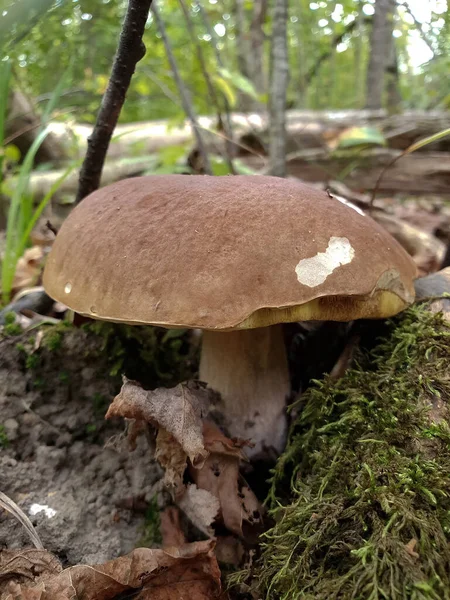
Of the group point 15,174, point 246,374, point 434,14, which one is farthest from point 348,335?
point 15,174

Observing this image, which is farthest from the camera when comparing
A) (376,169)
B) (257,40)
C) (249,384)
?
(257,40)

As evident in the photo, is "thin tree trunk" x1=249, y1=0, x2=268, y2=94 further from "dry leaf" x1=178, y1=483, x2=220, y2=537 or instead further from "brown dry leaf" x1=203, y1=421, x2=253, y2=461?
"dry leaf" x1=178, y1=483, x2=220, y2=537

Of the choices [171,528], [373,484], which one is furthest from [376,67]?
[171,528]

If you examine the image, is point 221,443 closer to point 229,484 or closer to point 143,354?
point 229,484

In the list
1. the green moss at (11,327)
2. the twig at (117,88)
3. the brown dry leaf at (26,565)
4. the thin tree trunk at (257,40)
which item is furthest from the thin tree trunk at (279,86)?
the brown dry leaf at (26,565)

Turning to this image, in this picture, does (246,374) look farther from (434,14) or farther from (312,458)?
(434,14)
